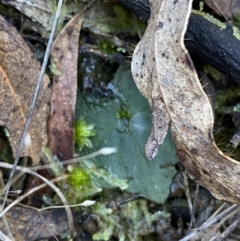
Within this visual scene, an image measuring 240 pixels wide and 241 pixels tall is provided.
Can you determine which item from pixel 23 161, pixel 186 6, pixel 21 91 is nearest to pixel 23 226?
pixel 23 161

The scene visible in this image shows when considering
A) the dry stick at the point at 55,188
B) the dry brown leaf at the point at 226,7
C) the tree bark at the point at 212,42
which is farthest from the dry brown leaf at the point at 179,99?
the dry stick at the point at 55,188

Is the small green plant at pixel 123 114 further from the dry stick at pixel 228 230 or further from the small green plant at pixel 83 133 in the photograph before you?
the dry stick at pixel 228 230

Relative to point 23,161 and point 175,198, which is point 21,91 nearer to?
point 23,161

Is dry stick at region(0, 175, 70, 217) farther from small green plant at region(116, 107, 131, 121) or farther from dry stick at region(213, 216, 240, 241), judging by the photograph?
dry stick at region(213, 216, 240, 241)

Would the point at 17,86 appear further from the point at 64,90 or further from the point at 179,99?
the point at 179,99

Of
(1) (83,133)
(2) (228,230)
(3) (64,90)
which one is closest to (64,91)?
(3) (64,90)
